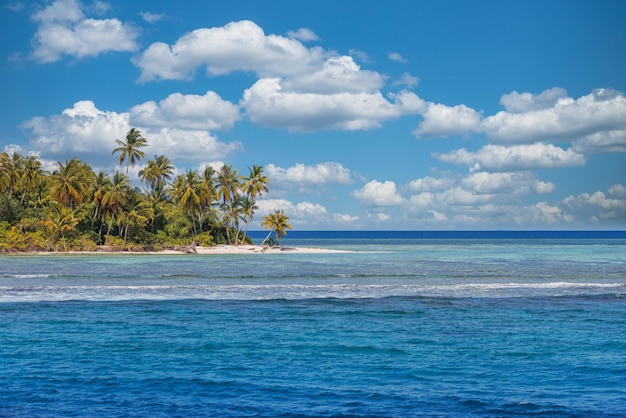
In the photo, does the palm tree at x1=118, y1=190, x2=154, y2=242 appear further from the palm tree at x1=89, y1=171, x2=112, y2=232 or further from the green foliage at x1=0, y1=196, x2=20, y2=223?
the green foliage at x1=0, y1=196, x2=20, y2=223

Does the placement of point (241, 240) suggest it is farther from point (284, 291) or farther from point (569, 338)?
point (569, 338)

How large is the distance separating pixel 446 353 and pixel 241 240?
266 ft

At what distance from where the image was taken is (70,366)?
13609 millimetres

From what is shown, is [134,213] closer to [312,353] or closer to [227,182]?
[227,182]

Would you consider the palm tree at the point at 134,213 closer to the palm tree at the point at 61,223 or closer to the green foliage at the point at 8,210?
the palm tree at the point at 61,223

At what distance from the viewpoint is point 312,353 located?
49.6 feet

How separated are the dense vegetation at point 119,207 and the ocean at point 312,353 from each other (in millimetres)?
46378

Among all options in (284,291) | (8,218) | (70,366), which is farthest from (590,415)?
(8,218)

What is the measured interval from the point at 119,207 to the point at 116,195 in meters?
2.66

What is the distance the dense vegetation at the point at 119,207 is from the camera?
240 ft

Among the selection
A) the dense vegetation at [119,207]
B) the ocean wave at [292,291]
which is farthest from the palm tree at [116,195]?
the ocean wave at [292,291]

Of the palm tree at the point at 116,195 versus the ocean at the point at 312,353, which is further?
the palm tree at the point at 116,195

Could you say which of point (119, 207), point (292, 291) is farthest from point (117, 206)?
point (292, 291)

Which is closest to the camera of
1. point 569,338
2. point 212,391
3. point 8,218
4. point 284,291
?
point 212,391
